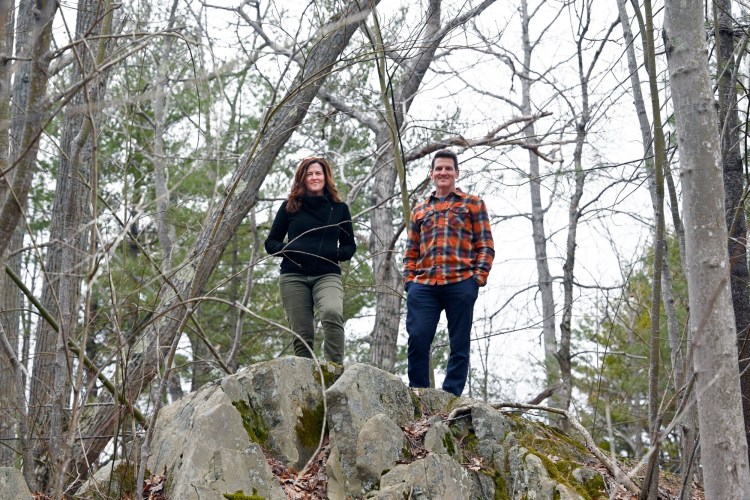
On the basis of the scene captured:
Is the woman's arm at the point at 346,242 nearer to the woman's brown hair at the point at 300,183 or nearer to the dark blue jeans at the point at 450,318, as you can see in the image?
the woman's brown hair at the point at 300,183

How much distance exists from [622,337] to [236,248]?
29.4 feet

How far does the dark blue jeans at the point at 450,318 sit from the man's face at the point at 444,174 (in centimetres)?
70

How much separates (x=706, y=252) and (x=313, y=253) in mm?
3363

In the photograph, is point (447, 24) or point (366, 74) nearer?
point (447, 24)

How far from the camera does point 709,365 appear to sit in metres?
2.75

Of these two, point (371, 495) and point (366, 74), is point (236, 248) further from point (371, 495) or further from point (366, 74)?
point (371, 495)

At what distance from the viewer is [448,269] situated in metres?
5.41

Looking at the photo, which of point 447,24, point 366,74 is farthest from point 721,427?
point 366,74

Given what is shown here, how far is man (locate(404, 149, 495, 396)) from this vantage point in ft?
17.7

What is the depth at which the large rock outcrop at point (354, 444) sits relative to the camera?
14.6 ft

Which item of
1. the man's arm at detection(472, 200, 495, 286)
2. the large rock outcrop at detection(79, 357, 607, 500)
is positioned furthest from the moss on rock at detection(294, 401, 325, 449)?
the man's arm at detection(472, 200, 495, 286)

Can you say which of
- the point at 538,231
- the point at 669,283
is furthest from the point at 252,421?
the point at 538,231

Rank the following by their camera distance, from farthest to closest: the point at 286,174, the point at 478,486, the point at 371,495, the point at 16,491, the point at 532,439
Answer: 1. the point at 286,174
2. the point at 532,439
3. the point at 478,486
4. the point at 371,495
5. the point at 16,491

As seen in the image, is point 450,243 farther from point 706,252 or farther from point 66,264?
point 706,252
